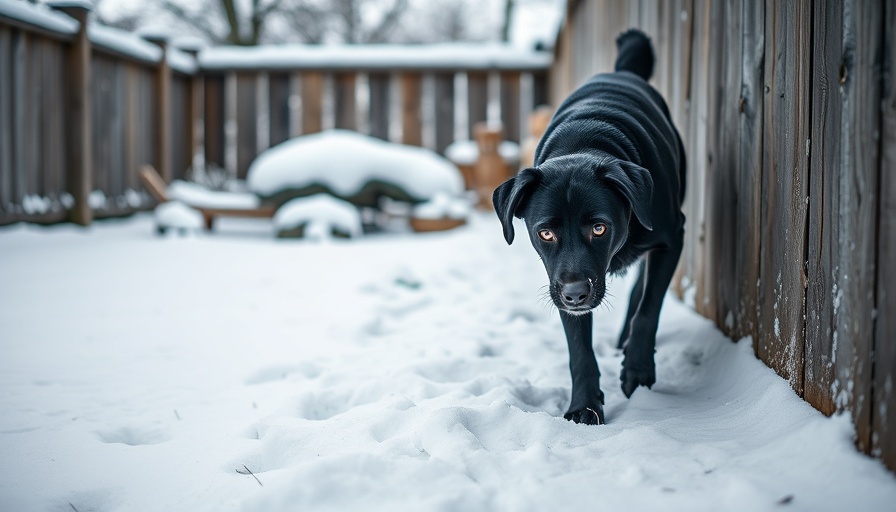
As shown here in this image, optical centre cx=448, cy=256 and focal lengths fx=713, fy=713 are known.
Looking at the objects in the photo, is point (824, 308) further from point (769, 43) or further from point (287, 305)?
point (287, 305)

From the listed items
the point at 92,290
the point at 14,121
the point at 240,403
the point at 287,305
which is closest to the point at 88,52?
the point at 14,121

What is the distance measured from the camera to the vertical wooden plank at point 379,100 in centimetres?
954

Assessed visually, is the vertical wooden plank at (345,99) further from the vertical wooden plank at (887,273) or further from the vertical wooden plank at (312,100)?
the vertical wooden plank at (887,273)

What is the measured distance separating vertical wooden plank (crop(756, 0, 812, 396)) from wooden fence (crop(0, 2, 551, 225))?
18.9 ft

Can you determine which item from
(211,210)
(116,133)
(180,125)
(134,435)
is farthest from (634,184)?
(180,125)

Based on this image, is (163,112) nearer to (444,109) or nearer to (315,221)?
(315,221)

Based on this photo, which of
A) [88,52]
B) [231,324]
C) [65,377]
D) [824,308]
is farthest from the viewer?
[88,52]

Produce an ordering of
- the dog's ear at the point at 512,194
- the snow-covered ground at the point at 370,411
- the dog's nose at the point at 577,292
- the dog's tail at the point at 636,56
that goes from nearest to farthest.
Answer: the snow-covered ground at the point at 370,411 < the dog's nose at the point at 577,292 < the dog's ear at the point at 512,194 < the dog's tail at the point at 636,56

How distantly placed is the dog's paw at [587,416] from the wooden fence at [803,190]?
502mm

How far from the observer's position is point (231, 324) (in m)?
3.37

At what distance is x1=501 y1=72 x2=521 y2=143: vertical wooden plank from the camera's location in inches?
372

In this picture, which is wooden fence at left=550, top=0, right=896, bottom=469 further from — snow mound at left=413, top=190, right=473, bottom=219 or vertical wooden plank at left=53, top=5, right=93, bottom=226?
vertical wooden plank at left=53, top=5, right=93, bottom=226

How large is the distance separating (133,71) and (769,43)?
7.01m

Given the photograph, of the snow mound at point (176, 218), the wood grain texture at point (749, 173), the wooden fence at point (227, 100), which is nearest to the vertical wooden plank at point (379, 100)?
the wooden fence at point (227, 100)
